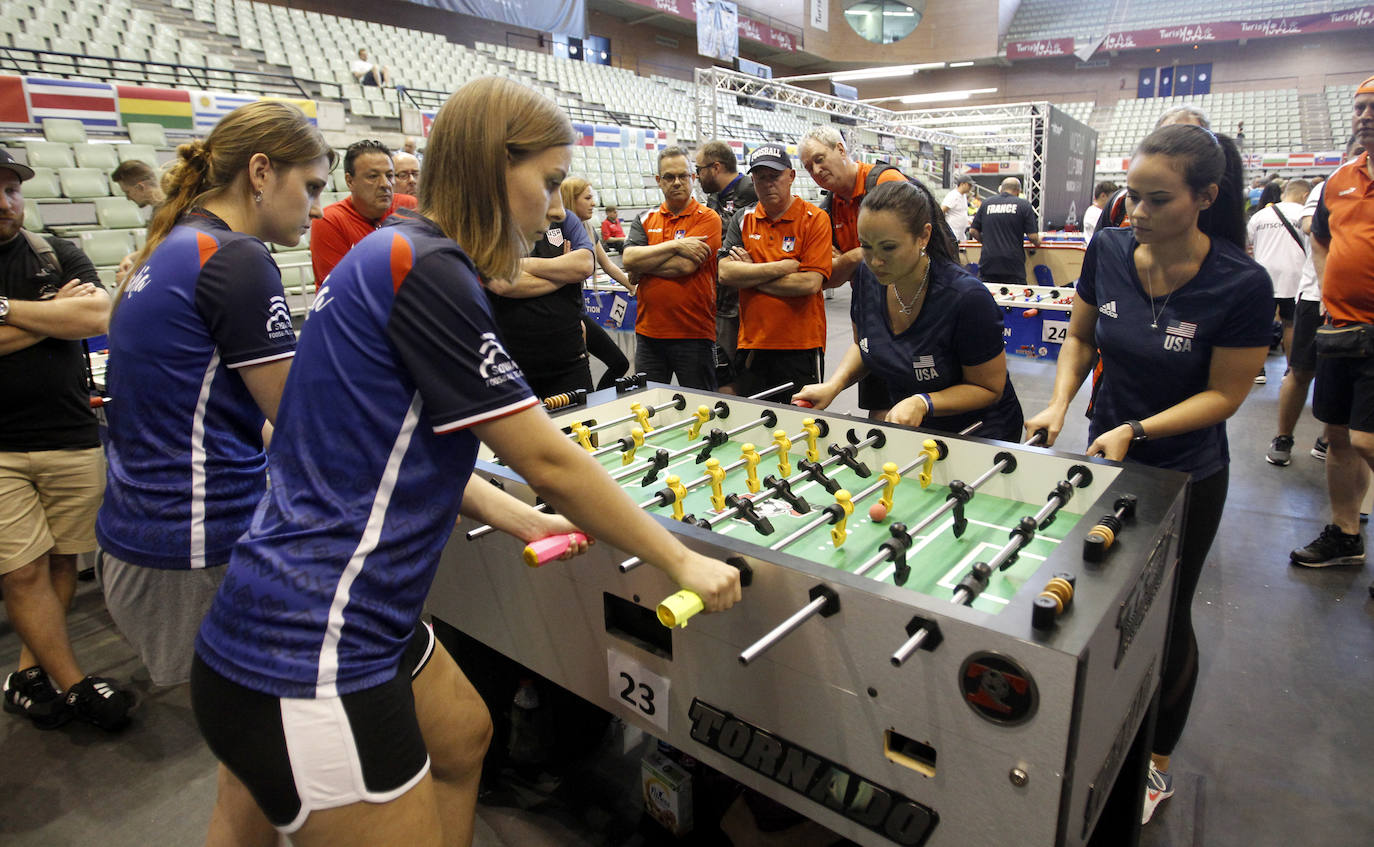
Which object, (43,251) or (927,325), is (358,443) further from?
(43,251)

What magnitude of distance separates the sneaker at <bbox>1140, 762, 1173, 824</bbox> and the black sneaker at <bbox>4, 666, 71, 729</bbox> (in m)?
3.15

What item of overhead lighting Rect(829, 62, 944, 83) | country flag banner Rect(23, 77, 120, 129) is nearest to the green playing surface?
country flag banner Rect(23, 77, 120, 129)

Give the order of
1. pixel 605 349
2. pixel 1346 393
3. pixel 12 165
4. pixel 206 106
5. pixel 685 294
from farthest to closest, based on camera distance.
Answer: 1. pixel 206 106
2. pixel 605 349
3. pixel 685 294
4. pixel 1346 393
5. pixel 12 165

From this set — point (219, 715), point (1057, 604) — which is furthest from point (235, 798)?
point (1057, 604)

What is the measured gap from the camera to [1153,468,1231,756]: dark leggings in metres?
1.78

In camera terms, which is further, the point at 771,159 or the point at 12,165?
the point at 771,159

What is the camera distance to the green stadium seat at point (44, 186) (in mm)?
6844

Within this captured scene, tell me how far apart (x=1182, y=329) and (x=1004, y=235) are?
5.11 metres

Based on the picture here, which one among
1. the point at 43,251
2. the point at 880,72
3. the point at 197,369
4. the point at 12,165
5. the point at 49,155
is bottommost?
the point at 197,369

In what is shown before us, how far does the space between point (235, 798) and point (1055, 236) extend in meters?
10.9

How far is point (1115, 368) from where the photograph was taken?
1.94 m

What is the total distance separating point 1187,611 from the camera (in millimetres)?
1787

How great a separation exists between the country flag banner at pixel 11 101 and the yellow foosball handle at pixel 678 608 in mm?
9282

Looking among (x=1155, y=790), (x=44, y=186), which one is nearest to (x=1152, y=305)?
(x=1155, y=790)
